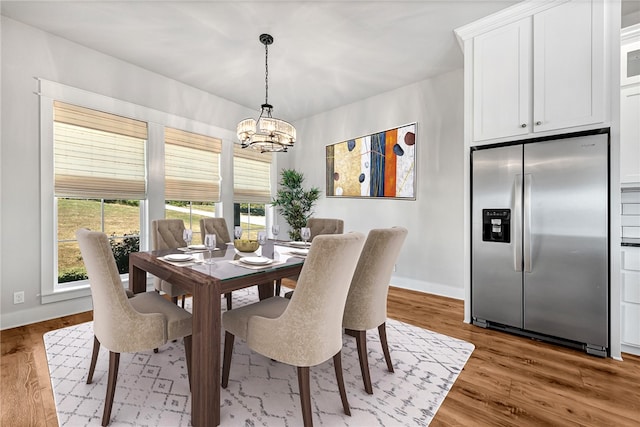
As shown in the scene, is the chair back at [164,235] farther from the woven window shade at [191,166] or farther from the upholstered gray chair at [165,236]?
the woven window shade at [191,166]

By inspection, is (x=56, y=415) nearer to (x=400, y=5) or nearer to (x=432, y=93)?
(x=400, y=5)

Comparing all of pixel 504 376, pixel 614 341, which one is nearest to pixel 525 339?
pixel 614 341

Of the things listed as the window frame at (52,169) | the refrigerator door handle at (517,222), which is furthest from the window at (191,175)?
the refrigerator door handle at (517,222)

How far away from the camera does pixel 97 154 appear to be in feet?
10.5

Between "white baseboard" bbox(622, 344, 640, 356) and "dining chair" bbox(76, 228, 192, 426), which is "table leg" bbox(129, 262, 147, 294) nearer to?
"dining chair" bbox(76, 228, 192, 426)

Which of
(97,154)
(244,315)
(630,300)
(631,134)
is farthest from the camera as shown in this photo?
(97,154)

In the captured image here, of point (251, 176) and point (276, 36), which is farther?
point (251, 176)

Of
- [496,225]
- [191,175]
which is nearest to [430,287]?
[496,225]

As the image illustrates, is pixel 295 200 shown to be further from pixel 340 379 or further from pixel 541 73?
pixel 340 379

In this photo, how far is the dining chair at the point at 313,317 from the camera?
4.18 feet

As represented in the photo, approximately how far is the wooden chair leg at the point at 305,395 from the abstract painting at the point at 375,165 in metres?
3.08

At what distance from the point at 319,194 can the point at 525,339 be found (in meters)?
3.56

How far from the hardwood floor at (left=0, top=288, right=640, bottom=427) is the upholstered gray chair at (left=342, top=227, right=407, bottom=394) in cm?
47

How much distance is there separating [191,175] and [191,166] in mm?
132
